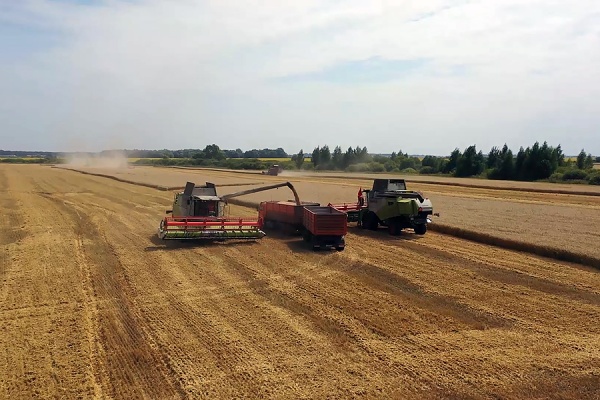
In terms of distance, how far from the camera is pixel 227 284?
1459 cm

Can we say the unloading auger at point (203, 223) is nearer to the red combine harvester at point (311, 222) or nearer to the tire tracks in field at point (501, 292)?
the red combine harvester at point (311, 222)

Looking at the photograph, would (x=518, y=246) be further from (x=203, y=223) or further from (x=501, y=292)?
(x=203, y=223)

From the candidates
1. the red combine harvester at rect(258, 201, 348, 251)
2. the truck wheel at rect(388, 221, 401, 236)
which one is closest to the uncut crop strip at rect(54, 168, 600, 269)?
the truck wheel at rect(388, 221, 401, 236)

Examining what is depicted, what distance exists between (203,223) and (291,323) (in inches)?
399

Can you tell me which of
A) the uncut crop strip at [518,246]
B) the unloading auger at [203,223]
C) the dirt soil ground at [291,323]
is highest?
the unloading auger at [203,223]

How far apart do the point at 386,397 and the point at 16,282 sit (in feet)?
37.8

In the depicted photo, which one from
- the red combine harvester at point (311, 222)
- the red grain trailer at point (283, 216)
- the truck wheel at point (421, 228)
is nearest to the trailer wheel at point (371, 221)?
the truck wheel at point (421, 228)

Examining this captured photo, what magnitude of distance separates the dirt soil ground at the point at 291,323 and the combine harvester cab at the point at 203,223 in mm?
716

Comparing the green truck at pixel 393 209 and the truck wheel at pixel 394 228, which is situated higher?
the green truck at pixel 393 209

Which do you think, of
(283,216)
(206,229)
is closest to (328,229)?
(283,216)

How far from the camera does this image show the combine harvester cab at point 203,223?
20.3 m

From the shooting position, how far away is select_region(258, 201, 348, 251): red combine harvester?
64.0 feet

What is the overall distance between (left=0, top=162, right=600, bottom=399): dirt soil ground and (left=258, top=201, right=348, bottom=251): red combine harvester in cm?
82

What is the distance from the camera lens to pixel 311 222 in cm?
1988
